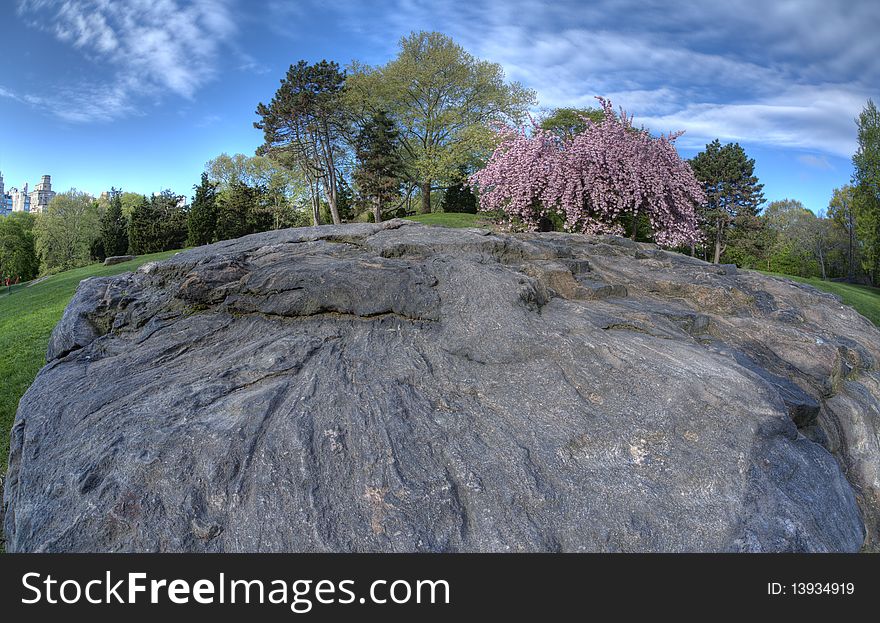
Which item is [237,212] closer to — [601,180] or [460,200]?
[460,200]

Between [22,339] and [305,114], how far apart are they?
914 inches

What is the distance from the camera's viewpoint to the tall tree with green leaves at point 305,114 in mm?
31141

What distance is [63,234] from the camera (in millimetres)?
51062

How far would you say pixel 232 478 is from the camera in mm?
3580

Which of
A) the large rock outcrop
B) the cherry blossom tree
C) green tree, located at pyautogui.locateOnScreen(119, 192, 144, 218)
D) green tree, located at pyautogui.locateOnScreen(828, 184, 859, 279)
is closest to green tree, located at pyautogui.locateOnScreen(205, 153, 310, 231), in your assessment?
green tree, located at pyautogui.locateOnScreen(119, 192, 144, 218)

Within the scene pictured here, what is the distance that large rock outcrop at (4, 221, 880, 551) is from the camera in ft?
11.2

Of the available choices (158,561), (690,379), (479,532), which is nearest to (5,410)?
(158,561)

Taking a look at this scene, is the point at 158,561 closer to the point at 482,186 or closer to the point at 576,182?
the point at 576,182

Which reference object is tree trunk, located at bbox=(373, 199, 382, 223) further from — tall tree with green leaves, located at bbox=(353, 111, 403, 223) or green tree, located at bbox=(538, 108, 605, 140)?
green tree, located at bbox=(538, 108, 605, 140)

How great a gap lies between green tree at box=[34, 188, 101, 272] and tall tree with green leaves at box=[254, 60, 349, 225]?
28.3 meters

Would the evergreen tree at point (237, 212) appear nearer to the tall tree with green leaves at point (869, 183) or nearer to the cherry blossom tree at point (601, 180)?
the cherry blossom tree at point (601, 180)

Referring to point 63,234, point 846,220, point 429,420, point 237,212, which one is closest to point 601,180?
point 429,420

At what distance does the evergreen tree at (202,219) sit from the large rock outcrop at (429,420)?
30584 mm

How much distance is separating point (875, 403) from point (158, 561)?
7.32 m
